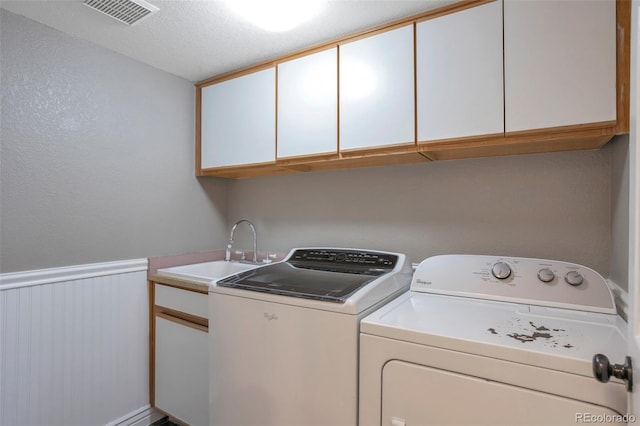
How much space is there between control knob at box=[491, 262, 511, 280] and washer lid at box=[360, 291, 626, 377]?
122mm

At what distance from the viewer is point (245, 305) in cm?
147

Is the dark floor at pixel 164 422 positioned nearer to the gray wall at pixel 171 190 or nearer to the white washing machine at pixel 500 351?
the gray wall at pixel 171 190

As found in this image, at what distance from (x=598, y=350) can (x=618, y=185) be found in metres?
0.73

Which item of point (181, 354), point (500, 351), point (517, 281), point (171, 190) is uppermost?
point (171, 190)

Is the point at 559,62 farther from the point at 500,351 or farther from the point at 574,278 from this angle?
the point at 500,351

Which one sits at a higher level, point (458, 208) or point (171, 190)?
point (171, 190)

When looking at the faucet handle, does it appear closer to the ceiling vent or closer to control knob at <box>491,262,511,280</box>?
control knob at <box>491,262,511,280</box>

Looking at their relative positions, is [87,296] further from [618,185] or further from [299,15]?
[618,185]

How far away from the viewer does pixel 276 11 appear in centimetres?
153

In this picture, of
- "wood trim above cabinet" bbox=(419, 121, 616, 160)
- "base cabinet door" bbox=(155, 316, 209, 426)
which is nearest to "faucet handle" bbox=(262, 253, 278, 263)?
"base cabinet door" bbox=(155, 316, 209, 426)

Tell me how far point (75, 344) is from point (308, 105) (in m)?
1.84

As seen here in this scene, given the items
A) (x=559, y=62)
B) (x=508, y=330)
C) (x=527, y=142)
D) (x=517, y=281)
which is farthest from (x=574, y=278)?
(x=559, y=62)

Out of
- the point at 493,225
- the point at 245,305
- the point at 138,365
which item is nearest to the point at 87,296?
the point at 138,365

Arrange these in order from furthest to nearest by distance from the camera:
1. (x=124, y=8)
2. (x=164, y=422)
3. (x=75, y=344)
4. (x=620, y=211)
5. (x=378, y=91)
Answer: (x=164, y=422), (x=75, y=344), (x=378, y=91), (x=124, y=8), (x=620, y=211)
